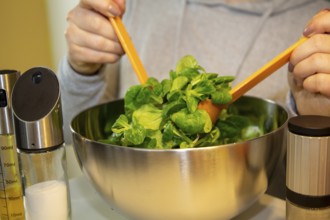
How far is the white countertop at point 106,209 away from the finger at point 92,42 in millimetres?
250

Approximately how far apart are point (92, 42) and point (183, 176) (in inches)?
15.6

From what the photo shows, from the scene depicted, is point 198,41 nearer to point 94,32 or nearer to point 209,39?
point 209,39

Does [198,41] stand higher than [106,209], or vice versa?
[198,41]

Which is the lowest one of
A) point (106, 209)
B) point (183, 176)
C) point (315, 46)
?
point (106, 209)

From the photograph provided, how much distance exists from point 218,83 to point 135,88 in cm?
11

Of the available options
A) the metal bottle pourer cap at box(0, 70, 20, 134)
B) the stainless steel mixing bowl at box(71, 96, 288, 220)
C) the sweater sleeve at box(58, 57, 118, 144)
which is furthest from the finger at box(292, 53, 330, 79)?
the sweater sleeve at box(58, 57, 118, 144)

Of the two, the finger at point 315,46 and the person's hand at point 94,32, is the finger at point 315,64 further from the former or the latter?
the person's hand at point 94,32

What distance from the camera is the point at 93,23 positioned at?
0.76 m

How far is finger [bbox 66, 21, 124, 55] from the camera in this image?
0.77 meters

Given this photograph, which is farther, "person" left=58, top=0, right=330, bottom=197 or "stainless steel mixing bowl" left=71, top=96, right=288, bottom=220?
"person" left=58, top=0, right=330, bottom=197

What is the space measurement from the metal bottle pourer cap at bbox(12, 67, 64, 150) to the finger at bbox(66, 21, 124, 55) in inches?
10.2

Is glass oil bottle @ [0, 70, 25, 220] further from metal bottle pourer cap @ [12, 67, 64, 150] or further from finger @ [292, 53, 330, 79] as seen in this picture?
finger @ [292, 53, 330, 79]

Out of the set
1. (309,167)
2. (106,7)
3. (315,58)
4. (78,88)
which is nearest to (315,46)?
(315,58)

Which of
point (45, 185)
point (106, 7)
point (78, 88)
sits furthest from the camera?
point (78, 88)
